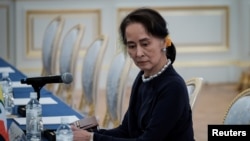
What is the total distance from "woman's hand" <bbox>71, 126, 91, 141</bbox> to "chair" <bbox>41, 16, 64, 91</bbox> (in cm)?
297

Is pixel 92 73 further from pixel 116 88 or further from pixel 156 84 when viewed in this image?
pixel 156 84

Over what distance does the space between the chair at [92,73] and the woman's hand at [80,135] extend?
6.53 feet

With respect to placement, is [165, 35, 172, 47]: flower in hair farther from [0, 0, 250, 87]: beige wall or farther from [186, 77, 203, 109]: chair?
[0, 0, 250, 87]: beige wall

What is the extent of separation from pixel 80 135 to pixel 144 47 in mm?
400

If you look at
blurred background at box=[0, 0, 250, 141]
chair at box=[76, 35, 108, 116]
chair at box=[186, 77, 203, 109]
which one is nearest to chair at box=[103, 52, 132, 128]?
chair at box=[76, 35, 108, 116]

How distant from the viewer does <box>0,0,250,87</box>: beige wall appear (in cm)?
788

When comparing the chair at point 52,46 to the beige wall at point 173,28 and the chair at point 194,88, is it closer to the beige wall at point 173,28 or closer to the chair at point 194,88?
the beige wall at point 173,28

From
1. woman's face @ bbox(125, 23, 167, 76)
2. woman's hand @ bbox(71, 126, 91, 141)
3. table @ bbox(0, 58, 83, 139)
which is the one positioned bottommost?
table @ bbox(0, 58, 83, 139)

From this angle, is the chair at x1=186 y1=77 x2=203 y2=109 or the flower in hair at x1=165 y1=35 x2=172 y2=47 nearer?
the flower in hair at x1=165 y1=35 x2=172 y2=47

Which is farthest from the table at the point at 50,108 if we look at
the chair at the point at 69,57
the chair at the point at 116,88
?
the chair at the point at 69,57

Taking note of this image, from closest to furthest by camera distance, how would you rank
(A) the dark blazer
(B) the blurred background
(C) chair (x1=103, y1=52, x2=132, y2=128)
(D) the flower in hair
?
(A) the dark blazer < (D) the flower in hair < (C) chair (x1=103, y1=52, x2=132, y2=128) < (B) the blurred background

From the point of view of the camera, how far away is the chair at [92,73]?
450 cm

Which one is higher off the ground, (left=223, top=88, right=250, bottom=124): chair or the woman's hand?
(left=223, top=88, right=250, bottom=124): chair

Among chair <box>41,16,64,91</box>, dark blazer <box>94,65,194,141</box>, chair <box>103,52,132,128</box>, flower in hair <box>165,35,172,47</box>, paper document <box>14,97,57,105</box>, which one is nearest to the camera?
dark blazer <box>94,65,194,141</box>
